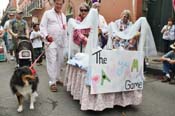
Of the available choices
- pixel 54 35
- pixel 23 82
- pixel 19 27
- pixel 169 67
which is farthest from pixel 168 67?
pixel 23 82

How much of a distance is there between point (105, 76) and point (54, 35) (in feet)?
7.14

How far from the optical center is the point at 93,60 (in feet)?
16.5

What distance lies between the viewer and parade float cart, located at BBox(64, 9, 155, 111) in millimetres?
5059

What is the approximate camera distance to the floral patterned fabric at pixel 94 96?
17.0ft

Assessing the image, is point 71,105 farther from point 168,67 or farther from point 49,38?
point 168,67

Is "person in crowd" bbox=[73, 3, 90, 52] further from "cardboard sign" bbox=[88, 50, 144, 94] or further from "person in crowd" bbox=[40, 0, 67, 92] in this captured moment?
"cardboard sign" bbox=[88, 50, 144, 94]

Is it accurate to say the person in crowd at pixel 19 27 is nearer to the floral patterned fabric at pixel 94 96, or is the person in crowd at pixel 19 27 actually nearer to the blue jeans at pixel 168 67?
the floral patterned fabric at pixel 94 96

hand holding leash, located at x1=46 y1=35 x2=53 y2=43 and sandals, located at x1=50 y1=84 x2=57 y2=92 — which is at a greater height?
hand holding leash, located at x1=46 y1=35 x2=53 y2=43

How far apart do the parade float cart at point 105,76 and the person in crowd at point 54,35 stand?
1.20 m

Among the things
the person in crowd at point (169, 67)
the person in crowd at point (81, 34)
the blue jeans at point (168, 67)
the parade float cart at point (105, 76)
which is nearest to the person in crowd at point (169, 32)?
the person in crowd at point (169, 67)

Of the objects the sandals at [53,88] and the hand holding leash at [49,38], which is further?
the sandals at [53,88]

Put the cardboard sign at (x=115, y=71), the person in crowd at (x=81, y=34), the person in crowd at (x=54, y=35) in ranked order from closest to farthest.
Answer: the cardboard sign at (x=115, y=71), the person in crowd at (x=81, y=34), the person in crowd at (x=54, y=35)

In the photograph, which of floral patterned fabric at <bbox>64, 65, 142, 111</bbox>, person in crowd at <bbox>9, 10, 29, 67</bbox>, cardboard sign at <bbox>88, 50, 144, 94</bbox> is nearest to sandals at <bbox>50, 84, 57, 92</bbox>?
floral patterned fabric at <bbox>64, 65, 142, 111</bbox>

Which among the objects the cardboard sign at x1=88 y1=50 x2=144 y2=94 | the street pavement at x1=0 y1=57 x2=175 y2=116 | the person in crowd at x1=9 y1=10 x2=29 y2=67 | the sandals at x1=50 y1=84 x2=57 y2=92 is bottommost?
the street pavement at x1=0 y1=57 x2=175 y2=116
